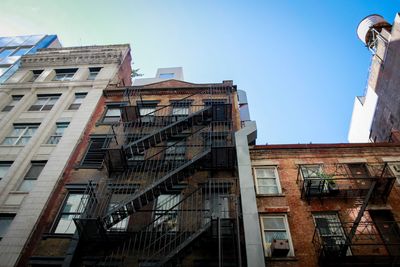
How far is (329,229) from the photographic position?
1202 cm

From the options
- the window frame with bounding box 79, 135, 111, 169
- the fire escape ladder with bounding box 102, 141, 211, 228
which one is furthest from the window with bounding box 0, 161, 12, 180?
the fire escape ladder with bounding box 102, 141, 211, 228

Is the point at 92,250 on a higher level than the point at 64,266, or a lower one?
higher

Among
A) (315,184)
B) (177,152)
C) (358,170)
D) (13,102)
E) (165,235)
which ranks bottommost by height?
(165,235)

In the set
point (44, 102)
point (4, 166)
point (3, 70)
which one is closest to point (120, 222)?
point (4, 166)

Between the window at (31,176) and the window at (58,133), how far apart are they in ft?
5.90

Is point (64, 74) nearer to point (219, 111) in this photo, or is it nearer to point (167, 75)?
point (167, 75)

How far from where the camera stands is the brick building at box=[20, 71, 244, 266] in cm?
1070

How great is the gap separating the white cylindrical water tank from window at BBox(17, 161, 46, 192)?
31366mm

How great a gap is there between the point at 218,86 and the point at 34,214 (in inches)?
554

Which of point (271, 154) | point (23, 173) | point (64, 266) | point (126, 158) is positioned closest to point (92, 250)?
point (64, 266)

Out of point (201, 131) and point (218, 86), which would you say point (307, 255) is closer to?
point (201, 131)

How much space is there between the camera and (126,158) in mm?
14414

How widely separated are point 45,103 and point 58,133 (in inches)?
170

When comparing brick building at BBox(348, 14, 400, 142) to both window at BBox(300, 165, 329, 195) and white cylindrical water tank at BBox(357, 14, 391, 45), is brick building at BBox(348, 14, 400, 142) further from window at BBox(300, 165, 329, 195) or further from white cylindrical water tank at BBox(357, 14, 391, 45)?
window at BBox(300, 165, 329, 195)
